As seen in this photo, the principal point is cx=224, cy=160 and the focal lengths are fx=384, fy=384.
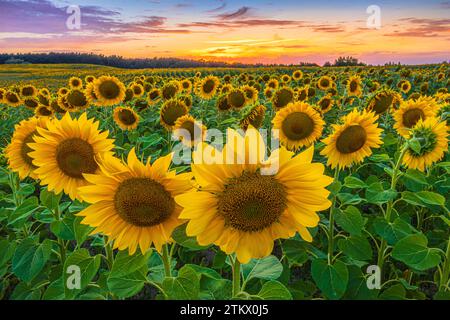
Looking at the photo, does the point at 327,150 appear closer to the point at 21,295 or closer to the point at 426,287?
the point at 426,287

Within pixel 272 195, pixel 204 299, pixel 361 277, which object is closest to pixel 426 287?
pixel 361 277

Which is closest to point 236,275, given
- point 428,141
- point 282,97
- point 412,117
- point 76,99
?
point 428,141

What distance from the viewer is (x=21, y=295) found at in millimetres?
2533

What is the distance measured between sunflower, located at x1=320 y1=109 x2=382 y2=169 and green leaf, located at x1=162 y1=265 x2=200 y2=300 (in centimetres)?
192

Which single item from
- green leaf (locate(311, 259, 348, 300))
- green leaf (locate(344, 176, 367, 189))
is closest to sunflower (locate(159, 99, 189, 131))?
green leaf (locate(344, 176, 367, 189))

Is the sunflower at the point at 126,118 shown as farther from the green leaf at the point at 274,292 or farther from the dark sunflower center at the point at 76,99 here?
the green leaf at the point at 274,292

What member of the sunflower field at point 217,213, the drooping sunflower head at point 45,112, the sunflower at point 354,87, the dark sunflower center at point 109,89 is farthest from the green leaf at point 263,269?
the sunflower at point 354,87

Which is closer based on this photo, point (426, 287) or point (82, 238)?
point (82, 238)

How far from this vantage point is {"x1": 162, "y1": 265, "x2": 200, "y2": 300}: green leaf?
62.0 inches

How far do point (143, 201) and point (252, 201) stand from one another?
444 millimetres

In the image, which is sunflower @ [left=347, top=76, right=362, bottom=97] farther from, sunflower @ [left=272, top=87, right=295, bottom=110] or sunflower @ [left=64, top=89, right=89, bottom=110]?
sunflower @ [left=64, top=89, right=89, bottom=110]

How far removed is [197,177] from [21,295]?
6.22ft

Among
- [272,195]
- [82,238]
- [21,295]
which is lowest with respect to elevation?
[21,295]

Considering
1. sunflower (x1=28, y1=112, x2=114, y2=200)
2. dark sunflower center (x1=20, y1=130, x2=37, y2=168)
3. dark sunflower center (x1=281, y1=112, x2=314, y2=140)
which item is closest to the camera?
sunflower (x1=28, y1=112, x2=114, y2=200)
